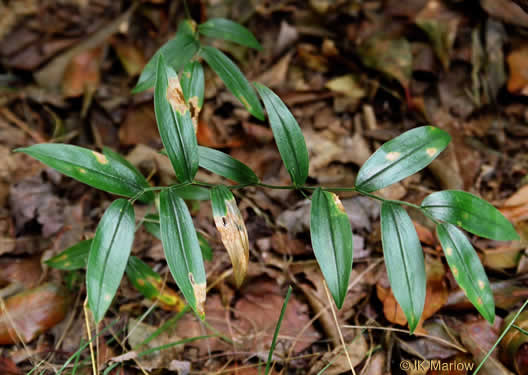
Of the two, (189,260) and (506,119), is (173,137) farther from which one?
(506,119)

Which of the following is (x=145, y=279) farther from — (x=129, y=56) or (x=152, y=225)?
(x=129, y=56)

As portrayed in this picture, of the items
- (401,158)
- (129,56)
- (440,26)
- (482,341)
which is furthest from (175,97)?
(440,26)

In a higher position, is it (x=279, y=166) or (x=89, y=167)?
(x=89, y=167)

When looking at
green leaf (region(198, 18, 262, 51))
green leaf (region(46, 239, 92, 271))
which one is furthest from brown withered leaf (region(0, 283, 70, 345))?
green leaf (region(198, 18, 262, 51))

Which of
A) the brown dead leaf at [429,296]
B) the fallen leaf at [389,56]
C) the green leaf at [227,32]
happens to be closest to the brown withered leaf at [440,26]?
the fallen leaf at [389,56]

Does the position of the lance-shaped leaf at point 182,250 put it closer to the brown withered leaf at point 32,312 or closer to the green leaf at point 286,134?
the green leaf at point 286,134

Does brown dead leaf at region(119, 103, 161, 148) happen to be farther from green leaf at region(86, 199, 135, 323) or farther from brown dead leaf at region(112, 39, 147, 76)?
green leaf at region(86, 199, 135, 323)
